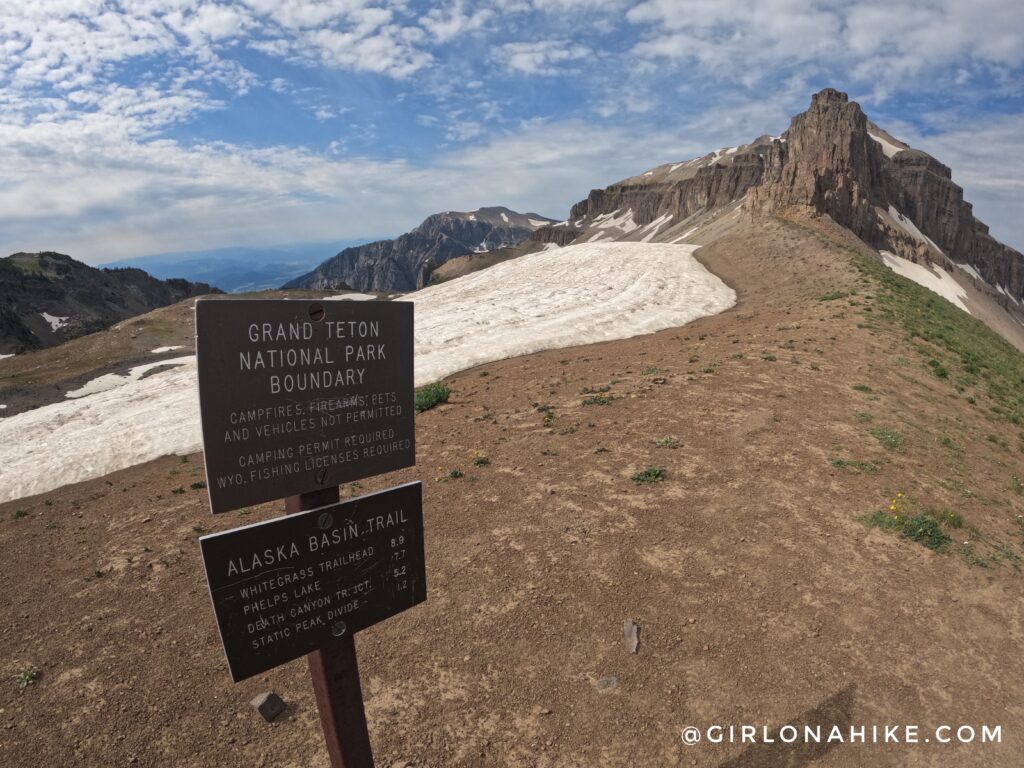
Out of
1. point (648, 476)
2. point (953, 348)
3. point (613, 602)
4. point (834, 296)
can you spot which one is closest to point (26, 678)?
point (613, 602)

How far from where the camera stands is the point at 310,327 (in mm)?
4359

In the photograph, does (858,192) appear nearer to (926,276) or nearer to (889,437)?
(926,276)

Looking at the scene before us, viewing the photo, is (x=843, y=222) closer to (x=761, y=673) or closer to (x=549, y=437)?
(x=549, y=437)

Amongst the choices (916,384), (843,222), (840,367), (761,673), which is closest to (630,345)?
(840,367)

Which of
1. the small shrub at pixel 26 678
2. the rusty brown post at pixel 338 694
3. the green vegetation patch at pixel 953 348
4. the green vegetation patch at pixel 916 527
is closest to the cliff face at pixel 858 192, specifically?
the green vegetation patch at pixel 953 348

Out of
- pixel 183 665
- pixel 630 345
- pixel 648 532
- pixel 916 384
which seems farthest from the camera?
pixel 630 345

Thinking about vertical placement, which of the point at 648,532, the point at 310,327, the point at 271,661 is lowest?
the point at 648,532

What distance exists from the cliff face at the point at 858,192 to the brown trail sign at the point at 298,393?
228 feet

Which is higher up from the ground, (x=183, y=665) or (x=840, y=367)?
(x=840, y=367)

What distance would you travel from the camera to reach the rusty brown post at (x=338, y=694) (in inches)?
185

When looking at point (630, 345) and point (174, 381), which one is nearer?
point (630, 345)

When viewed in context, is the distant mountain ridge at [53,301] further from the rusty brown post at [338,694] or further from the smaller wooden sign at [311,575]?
the smaller wooden sign at [311,575]

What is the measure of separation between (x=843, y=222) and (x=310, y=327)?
274 ft

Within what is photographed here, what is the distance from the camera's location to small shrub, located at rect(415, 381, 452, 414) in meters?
19.9
